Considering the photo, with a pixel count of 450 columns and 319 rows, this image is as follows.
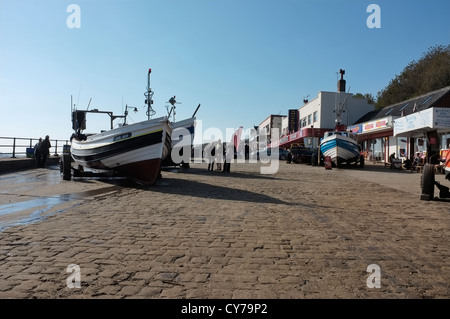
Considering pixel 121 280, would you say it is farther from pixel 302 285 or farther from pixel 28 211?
pixel 28 211

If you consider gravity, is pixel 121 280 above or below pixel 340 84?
below

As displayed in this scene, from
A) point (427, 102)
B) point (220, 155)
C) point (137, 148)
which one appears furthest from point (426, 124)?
point (137, 148)

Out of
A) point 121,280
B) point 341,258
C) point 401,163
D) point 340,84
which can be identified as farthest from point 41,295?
point 340,84

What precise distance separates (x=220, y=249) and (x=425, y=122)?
18375 millimetres

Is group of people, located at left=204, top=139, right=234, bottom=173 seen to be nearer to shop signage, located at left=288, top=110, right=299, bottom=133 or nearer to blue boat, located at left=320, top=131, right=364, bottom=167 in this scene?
blue boat, located at left=320, top=131, right=364, bottom=167

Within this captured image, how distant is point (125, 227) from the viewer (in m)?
5.49

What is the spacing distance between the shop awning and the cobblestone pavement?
11.4m

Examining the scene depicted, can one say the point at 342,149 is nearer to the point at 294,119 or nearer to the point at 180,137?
the point at 180,137

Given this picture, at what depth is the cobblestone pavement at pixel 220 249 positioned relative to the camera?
318 cm

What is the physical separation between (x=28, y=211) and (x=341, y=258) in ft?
20.2

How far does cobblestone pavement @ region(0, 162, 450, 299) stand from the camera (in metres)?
3.18

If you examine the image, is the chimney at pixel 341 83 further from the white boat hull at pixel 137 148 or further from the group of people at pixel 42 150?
the white boat hull at pixel 137 148

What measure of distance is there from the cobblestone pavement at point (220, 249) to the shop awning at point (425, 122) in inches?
447

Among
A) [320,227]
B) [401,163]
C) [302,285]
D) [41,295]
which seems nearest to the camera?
[41,295]
